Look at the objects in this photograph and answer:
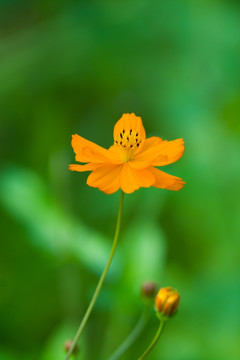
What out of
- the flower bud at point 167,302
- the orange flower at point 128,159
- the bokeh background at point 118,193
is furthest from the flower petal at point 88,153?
the bokeh background at point 118,193

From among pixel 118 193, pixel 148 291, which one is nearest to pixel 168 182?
pixel 148 291

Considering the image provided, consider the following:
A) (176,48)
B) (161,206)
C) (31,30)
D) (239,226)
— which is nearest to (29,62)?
(31,30)

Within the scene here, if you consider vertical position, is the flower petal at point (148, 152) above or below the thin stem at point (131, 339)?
above

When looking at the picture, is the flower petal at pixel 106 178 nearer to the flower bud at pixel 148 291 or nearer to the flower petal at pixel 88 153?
the flower petal at pixel 88 153

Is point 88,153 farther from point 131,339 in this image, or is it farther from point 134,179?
point 131,339

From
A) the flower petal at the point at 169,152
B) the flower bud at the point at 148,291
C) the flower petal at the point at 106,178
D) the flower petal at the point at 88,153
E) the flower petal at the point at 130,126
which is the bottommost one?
the flower bud at the point at 148,291
